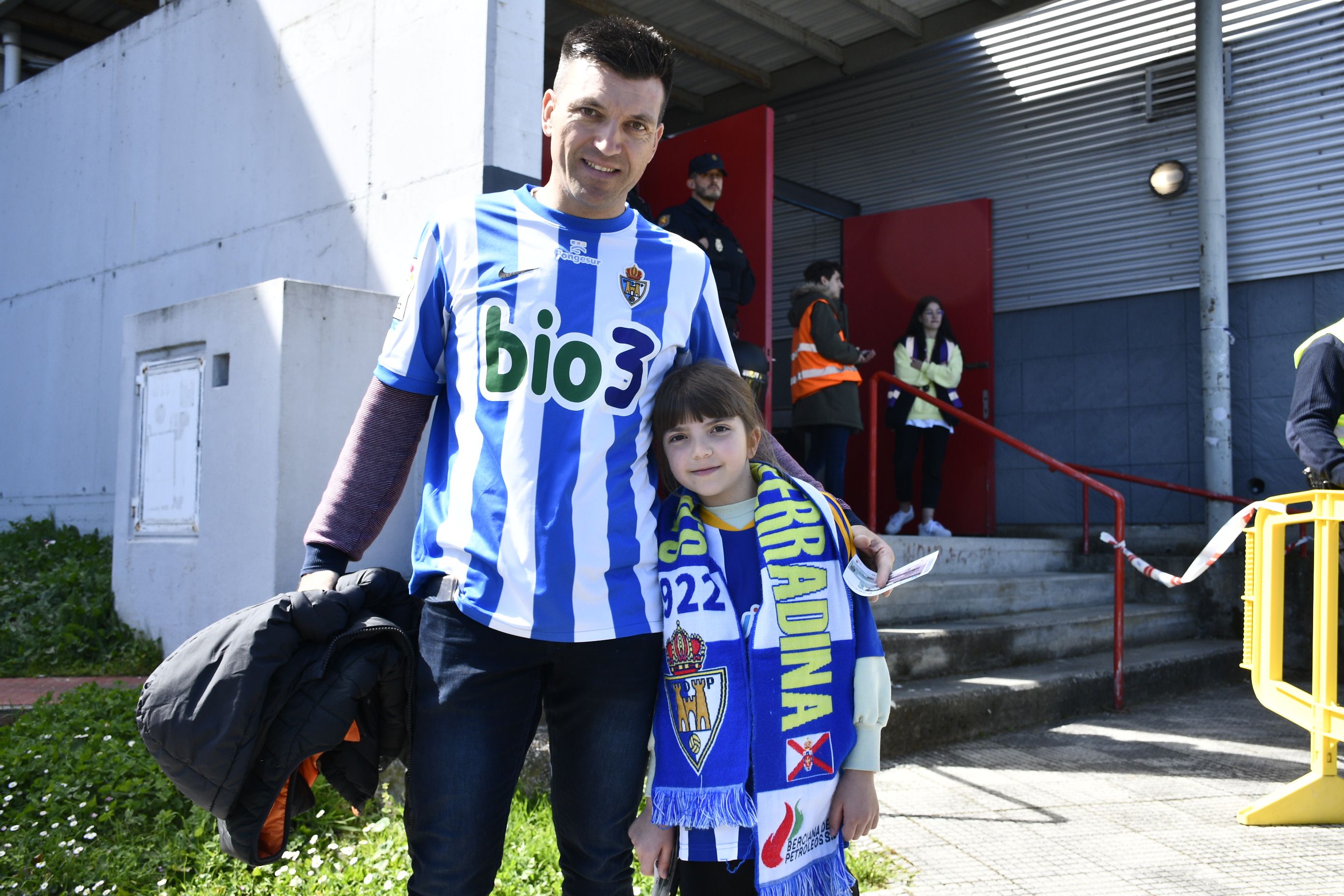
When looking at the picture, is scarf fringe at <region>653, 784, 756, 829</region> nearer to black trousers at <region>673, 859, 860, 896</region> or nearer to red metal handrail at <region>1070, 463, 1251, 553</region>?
black trousers at <region>673, 859, 860, 896</region>

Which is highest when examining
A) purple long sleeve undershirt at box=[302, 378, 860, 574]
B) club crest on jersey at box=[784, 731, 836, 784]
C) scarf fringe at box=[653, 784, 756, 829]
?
purple long sleeve undershirt at box=[302, 378, 860, 574]

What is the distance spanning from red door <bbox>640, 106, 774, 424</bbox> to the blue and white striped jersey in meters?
4.66

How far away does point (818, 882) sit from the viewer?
5.67ft

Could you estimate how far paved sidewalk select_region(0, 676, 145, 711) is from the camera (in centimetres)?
400

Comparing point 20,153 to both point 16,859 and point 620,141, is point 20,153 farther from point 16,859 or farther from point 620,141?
point 620,141

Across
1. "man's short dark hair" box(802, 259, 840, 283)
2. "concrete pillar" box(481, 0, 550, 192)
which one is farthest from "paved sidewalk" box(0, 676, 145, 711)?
"man's short dark hair" box(802, 259, 840, 283)

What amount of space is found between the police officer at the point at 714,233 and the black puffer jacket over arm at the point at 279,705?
425cm

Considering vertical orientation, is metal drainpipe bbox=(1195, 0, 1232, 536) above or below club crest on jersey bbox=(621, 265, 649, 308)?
above

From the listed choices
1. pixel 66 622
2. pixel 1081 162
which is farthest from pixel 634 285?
pixel 1081 162

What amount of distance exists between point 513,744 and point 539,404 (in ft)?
1.81

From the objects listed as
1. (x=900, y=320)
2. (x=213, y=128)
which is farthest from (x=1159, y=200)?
(x=213, y=128)

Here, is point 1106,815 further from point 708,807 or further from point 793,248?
point 793,248

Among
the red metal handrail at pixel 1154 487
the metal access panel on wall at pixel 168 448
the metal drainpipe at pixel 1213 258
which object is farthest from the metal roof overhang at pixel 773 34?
the metal access panel on wall at pixel 168 448

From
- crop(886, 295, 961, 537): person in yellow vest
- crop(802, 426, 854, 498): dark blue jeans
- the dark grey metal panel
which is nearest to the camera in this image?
crop(802, 426, 854, 498): dark blue jeans
